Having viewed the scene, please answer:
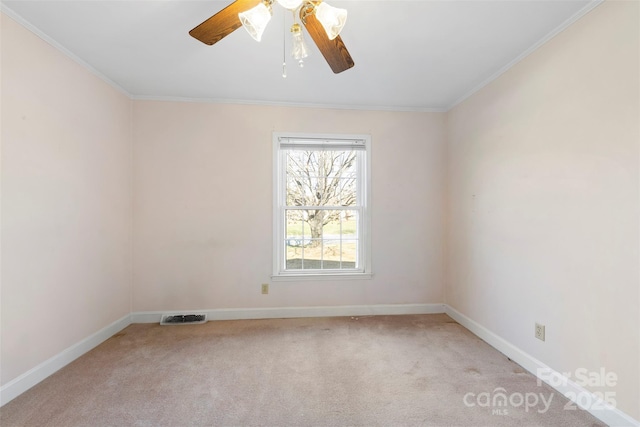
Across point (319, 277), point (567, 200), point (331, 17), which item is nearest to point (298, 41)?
point (331, 17)

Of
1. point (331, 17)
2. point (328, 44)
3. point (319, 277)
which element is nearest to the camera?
point (331, 17)

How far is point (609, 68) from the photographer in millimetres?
1568

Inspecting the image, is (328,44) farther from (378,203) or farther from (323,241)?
(323,241)

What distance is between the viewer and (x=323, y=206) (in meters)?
3.25

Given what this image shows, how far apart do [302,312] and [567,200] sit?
8.31 ft

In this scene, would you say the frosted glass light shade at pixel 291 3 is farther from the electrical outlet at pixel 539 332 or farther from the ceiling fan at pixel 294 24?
the electrical outlet at pixel 539 332

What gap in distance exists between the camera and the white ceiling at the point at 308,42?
1.67 m

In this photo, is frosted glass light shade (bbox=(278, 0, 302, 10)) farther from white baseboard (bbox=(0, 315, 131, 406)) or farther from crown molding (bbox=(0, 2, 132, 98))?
white baseboard (bbox=(0, 315, 131, 406))

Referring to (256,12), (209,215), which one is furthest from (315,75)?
(209,215)

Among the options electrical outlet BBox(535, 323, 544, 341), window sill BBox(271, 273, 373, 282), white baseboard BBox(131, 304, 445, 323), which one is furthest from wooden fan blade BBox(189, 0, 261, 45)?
electrical outlet BBox(535, 323, 544, 341)

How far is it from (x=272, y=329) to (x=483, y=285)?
2089 mm

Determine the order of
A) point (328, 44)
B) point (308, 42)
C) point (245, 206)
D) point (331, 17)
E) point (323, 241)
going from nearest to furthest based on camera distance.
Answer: point (331, 17) < point (328, 44) < point (308, 42) < point (245, 206) < point (323, 241)

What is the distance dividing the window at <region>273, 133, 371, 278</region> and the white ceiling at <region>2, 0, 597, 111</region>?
568 mm

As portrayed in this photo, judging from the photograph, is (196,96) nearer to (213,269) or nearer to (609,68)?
(213,269)
